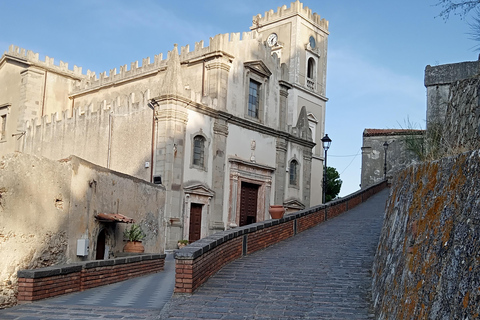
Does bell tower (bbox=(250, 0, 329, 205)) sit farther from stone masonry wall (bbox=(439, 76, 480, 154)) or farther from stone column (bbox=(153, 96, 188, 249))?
stone masonry wall (bbox=(439, 76, 480, 154))

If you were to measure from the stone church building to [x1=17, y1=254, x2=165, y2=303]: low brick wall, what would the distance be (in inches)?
290

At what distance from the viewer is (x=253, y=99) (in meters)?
26.8

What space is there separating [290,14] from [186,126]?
22549 millimetres

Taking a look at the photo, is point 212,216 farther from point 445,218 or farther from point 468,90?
point 445,218

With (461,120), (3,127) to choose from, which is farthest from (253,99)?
(461,120)

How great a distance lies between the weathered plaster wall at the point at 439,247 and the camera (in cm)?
394

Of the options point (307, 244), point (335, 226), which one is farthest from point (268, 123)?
point (307, 244)

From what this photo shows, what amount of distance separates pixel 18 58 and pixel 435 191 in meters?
30.3

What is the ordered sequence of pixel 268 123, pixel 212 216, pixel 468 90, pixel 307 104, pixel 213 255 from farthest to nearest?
1. pixel 307 104
2. pixel 268 123
3. pixel 212 216
4. pixel 213 255
5. pixel 468 90

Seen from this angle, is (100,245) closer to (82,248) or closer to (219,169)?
(82,248)

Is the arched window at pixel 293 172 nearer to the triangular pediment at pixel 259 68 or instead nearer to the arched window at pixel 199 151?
the triangular pediment at pixel 259 68

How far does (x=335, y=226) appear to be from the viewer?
17.3 m

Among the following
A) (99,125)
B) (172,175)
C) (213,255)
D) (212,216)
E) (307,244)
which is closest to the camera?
(213,255)

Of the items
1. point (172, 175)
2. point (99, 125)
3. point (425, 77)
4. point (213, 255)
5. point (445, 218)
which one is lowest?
point (213, 255)
